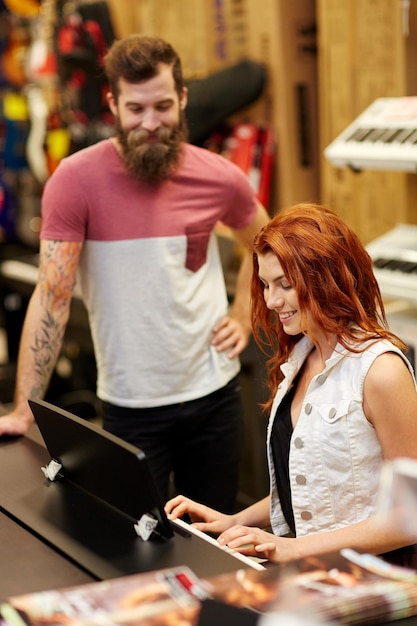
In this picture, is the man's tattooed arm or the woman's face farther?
the man's tattooed arm

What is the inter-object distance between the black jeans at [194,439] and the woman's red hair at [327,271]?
0.76m

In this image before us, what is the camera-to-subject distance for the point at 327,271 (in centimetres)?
189

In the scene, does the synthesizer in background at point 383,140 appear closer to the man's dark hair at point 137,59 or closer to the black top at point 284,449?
the man's dark hair at point 137,59

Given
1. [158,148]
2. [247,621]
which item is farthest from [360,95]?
[247,621]

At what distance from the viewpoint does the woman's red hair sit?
189cm

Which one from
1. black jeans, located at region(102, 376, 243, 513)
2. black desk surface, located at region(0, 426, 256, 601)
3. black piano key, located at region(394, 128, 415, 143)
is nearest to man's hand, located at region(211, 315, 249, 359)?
black jeans, located at region(102, 376, 243, 513)

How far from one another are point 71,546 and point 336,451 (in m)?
0.55

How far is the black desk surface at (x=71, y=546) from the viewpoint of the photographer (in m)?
1.59

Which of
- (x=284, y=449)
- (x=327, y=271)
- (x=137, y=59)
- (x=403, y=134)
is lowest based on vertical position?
(x=284, y=449)

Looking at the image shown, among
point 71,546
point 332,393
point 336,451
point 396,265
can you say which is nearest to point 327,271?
point 332,393

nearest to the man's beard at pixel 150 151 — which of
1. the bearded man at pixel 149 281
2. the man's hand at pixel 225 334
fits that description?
the bearded man at pixel 149 281

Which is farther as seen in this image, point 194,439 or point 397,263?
point 397,263

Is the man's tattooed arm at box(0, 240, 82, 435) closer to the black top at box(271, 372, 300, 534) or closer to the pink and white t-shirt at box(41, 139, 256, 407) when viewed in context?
the pink and white t-shirt at box(41, 139, 256, 407)

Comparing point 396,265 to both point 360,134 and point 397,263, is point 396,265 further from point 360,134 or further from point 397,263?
point 360,134
